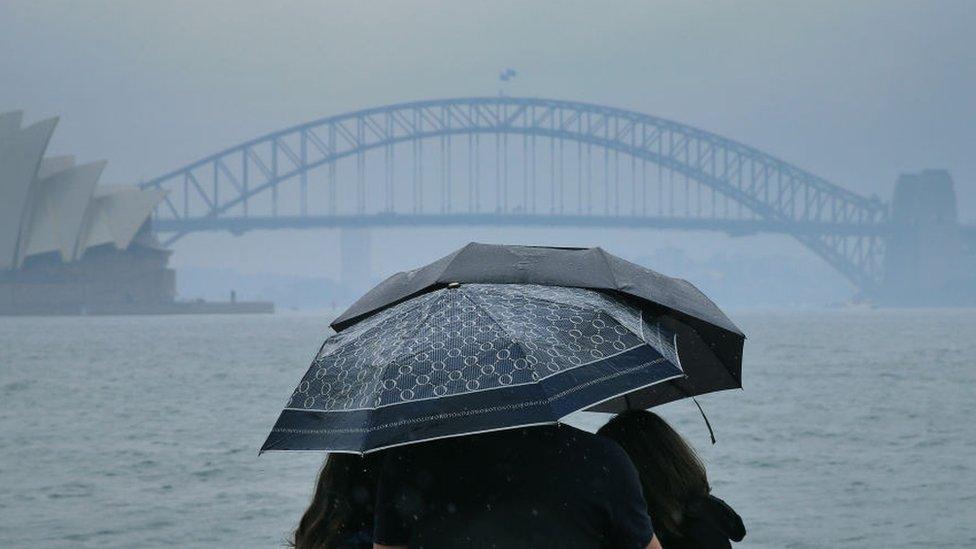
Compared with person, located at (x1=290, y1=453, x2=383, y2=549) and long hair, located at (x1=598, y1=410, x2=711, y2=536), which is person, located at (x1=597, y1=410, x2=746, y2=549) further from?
person, located at (x1=290, y1=453, x2=383, y2=549)

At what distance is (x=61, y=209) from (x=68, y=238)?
1579 mm

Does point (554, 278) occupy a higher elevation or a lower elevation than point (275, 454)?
higher

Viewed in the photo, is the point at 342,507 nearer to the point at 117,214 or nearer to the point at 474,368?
the point at 474,368

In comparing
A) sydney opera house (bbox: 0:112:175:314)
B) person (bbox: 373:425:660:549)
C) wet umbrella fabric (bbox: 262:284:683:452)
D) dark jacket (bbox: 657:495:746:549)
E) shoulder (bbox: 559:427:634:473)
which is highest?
sydney opera house (bbox: 0:112:175:314)

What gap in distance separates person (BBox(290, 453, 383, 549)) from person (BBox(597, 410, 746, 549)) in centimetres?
37

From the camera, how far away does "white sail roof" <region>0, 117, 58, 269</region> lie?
165 feet

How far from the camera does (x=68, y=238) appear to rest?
192 feet

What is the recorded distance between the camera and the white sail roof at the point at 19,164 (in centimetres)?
5038

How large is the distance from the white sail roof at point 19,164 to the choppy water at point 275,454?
20.7 m

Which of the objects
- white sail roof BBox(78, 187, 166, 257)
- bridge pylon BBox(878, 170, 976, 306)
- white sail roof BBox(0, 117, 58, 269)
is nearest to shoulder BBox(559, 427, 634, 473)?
white sail roof BBox(0, 117, 58, 269)

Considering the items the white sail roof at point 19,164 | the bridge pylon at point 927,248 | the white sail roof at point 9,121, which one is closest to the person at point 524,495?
the white sail roof at point 19,164

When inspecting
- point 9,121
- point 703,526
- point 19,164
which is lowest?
point 703,526

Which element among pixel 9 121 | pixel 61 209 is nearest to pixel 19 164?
pixel 9 121

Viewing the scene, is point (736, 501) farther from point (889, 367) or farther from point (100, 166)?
point (100, 166)
